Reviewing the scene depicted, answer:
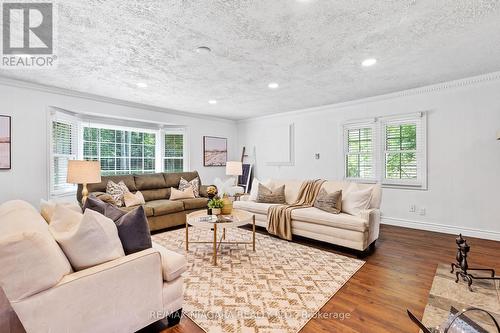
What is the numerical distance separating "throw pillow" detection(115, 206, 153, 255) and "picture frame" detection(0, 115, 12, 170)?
3.16 m

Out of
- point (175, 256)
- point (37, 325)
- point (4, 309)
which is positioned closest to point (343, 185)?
point (175, 256)

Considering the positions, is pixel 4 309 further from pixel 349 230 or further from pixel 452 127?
pixel 452 127

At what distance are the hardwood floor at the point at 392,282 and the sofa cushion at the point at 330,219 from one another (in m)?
0.37

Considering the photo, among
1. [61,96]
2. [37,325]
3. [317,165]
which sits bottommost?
[37,325]

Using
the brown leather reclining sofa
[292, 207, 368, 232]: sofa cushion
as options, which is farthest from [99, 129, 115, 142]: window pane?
[292, 207, 368, 232]: sofa cushion

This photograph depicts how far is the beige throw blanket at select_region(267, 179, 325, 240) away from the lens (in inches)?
148

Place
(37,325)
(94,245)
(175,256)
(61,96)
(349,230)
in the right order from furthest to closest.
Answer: (61,96), (349,230), (175,256), (94,245), (37,325)

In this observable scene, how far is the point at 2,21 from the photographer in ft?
7.06

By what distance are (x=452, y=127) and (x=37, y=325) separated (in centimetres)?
541

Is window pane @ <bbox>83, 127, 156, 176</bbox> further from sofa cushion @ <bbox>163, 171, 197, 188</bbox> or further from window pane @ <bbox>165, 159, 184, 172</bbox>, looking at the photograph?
sofa cushion @ <bbox>163, 171, 197, 188</bbox>

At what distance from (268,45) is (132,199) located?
3.32 m

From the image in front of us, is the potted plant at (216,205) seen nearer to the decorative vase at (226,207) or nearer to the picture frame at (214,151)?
the decorative vase at (226,207)

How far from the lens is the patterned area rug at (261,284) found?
1885 millimetres

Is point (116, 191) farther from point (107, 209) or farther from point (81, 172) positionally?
point (107, 209)
